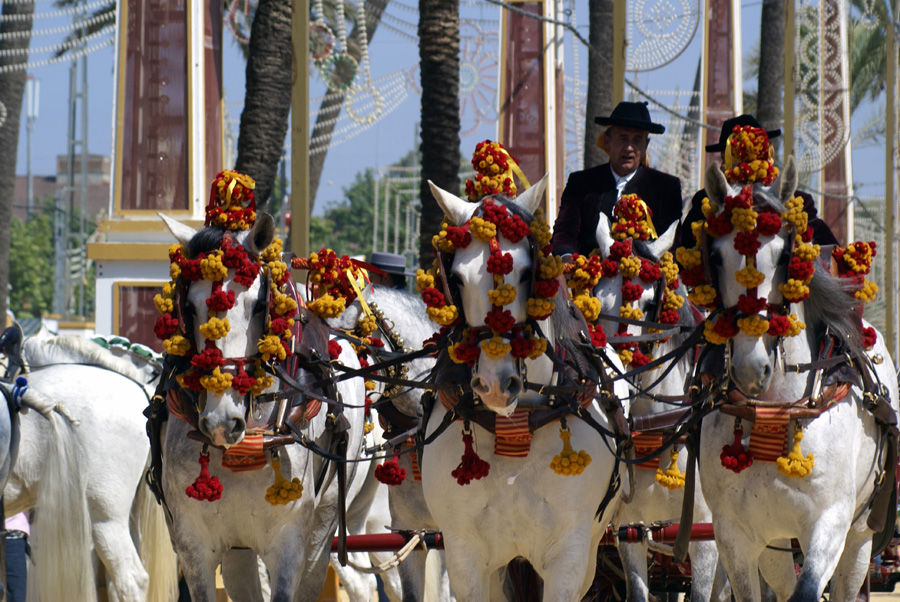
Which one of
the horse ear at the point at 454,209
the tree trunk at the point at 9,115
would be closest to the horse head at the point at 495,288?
the horse ear at the point at 454,209

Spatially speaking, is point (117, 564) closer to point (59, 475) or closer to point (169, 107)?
point (59, 475)

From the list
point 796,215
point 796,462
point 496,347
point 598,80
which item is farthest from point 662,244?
point 598,80

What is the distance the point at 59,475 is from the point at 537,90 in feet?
37.2

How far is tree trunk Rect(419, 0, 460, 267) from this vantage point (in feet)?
38.1

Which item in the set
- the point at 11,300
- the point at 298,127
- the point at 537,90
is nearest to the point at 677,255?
the point at 298,127

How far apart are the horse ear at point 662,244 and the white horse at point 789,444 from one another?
1.16 m

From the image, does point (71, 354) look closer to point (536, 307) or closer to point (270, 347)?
point (270, 347)

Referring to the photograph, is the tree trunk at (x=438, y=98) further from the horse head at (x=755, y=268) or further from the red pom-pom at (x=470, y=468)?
the red pom-pom at (x=470, y=468)

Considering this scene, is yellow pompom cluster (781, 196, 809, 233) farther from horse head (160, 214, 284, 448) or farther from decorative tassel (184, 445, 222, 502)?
decorative tassel (184, 445, 222, 502)

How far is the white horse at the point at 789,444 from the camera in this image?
16.3 ft

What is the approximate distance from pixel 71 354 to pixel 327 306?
333cm

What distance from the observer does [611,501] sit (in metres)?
5.29

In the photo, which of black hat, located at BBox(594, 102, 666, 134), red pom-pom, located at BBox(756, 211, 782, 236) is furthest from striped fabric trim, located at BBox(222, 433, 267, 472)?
black hat, located at BBox(594, 102, 666, 134)

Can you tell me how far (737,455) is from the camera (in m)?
5.08
